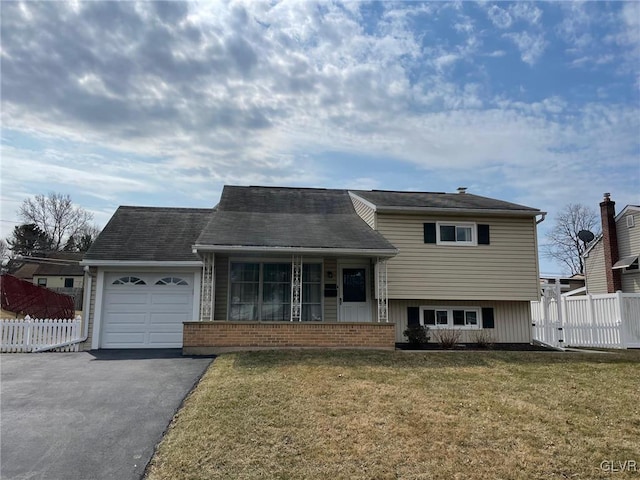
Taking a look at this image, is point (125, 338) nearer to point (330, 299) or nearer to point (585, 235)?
point (330, 299)

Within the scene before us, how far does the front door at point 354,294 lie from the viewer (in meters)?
12.6

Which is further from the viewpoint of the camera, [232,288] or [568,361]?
[232,288]

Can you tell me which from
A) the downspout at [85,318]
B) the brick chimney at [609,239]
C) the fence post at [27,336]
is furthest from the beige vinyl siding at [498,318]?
the fence post at [27,336]

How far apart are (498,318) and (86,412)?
11436 mm

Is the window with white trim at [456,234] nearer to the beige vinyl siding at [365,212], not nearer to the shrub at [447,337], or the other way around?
the beige vinyl siding at [365,212]

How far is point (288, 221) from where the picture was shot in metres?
13.3

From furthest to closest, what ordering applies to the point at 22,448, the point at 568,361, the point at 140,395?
the point at 568,361
the point at 140,395
the point at 22,448

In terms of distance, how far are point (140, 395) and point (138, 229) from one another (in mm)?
8081

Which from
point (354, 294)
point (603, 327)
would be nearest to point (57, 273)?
point (354, 294)

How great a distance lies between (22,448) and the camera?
478 cm

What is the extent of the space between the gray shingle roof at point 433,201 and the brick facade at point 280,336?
13.2ft

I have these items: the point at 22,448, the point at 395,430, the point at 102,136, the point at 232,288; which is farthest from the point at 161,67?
the point at 395,430

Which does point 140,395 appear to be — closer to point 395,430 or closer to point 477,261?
point 395,430

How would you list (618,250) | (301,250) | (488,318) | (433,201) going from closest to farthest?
(301,250)
(488,318)
(433,201)
(618,250)
